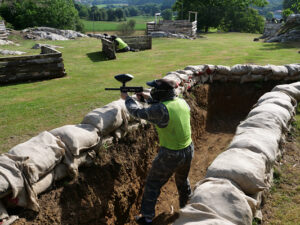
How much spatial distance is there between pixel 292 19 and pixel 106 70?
56.8ft

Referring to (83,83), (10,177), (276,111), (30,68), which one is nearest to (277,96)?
(276,111)

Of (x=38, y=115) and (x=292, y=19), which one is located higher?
(x=292, y=19)

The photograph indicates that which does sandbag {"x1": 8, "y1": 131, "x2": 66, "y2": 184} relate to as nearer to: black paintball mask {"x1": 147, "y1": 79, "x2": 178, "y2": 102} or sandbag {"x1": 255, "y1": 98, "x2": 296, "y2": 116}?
black paintball mask {"x1": 147, "y1": 79, "x2": 178, "y2": 102}

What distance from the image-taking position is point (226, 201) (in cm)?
333

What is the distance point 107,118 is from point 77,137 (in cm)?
90

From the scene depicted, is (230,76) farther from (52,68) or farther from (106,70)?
(52,68)

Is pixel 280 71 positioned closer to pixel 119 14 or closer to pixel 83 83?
pixel 83 83

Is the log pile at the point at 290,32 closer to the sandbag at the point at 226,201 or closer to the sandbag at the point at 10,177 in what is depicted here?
the sandbag at the point at 226,201

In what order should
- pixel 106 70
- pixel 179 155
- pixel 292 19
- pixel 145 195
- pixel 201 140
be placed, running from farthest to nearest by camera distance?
pixel 292 19, pixel 106 70, pixel 201 140, pixel 145 195, pixel 179 155

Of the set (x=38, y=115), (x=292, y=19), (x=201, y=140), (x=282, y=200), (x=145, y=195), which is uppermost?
(x=292, y=19)

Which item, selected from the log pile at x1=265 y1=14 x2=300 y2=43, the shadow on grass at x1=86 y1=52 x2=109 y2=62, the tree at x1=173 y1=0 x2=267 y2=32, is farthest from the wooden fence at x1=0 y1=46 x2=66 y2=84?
the tree at x1=173 y1=0 x2=267 y2=32

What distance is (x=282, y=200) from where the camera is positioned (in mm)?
4441

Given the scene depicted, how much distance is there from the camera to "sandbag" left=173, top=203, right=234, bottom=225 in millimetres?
3037

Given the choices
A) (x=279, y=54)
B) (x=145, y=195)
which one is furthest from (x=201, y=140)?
(x=279, y=54)
